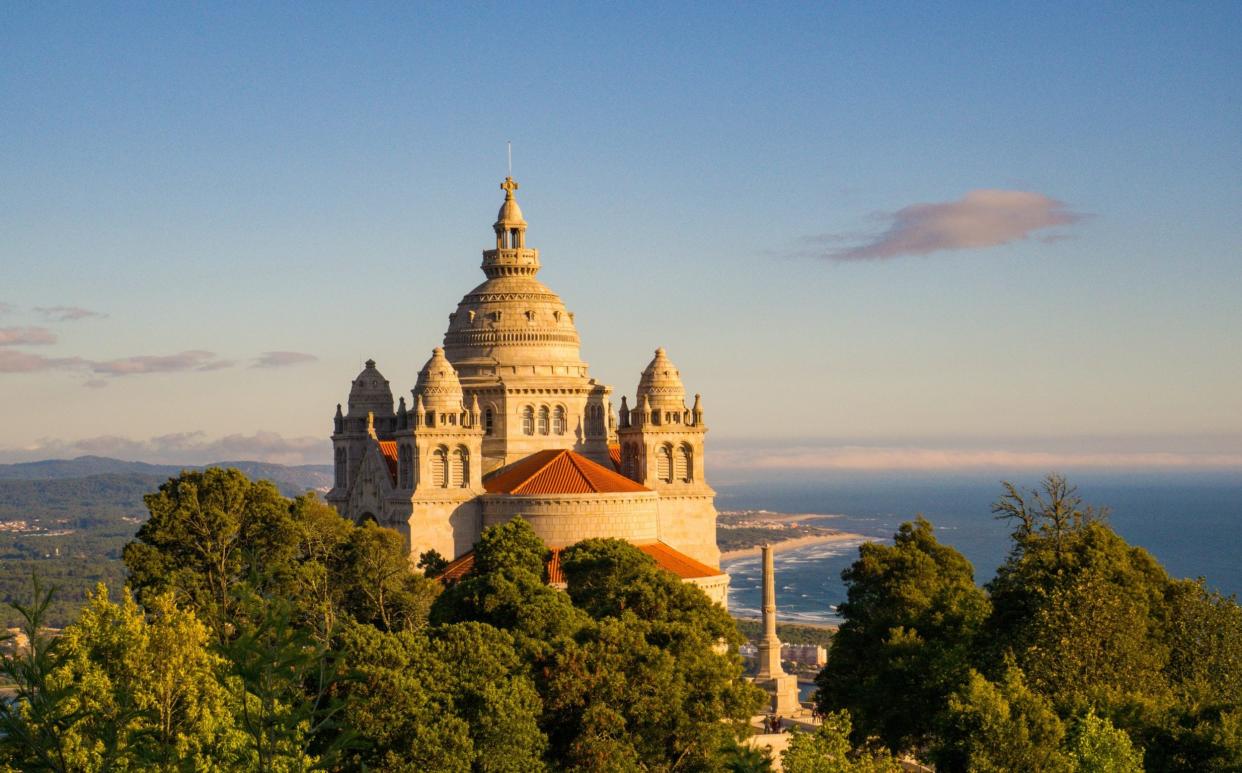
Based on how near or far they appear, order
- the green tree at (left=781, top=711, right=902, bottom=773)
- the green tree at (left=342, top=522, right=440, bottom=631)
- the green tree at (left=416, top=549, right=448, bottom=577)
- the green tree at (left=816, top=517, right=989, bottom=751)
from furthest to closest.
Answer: the green tree at (left=416, top=549, right=448, bottom=577)
the green tree at (left=342, top=522, right=440, bottom=631)
the green tree at (left=816, top=517, right=989, bottom=751)
the green tree at (left=781, top=711, right=902, bottom=773)

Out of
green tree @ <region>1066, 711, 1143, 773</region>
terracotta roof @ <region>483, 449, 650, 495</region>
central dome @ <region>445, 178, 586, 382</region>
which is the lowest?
green tree @ <region>1066, 711, 1143, 773</region>

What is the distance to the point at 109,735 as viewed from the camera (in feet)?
97.8

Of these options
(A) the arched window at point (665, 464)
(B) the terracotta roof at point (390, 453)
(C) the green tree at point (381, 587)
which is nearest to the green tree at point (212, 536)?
Result: (C) the green tree at point (381, 587)

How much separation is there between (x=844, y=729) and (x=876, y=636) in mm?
20277

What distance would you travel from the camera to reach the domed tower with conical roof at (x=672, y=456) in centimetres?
9812

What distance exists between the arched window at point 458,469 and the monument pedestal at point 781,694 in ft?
68.7

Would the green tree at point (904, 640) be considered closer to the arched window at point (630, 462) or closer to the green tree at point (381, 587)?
the green tree at point (381, 587)

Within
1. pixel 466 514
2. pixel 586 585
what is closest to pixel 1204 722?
pixel 586 585

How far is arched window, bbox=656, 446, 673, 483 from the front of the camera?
9881cm

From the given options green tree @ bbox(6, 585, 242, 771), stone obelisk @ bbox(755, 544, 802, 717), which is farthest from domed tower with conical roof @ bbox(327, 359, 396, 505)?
green tree @ bbox(6, 585, 242, 771)

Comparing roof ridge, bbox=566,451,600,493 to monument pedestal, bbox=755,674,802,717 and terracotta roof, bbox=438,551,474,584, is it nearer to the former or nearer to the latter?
terracotta roof, bbox=438,551,474,584

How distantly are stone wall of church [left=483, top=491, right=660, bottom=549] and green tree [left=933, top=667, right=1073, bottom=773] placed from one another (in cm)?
4142

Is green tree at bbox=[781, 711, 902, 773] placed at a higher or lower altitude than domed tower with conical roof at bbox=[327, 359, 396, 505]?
lower

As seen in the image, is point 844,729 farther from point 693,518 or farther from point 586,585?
point 693,518
